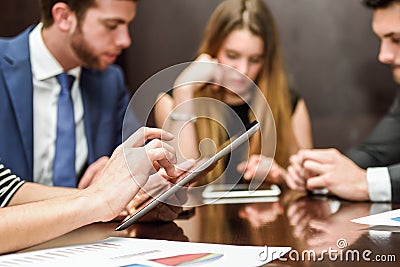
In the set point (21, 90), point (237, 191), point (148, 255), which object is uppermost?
point (21, 90)

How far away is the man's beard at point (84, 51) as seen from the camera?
217 cm

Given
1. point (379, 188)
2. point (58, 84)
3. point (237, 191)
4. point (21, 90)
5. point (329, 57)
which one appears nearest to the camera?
point (379, 188)

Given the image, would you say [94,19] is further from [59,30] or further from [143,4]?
[143,4]

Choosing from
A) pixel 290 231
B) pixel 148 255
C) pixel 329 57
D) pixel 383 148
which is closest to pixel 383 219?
pixel 290 231

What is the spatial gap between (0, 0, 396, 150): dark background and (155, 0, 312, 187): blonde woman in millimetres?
324

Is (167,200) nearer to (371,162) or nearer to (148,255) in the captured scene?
(148,255)

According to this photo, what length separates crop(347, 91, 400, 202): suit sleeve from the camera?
2035 mm

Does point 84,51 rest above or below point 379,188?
above

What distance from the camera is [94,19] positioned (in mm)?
2197

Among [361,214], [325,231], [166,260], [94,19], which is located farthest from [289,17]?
[166,260]

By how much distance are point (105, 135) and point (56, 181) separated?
0.88 feet

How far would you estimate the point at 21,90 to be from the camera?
6.41ft

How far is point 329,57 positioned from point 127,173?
78.0 inches

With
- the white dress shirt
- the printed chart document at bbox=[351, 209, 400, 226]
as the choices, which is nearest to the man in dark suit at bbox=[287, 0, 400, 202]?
the printed chart document at bbox=[351, 209, 400, 226]
